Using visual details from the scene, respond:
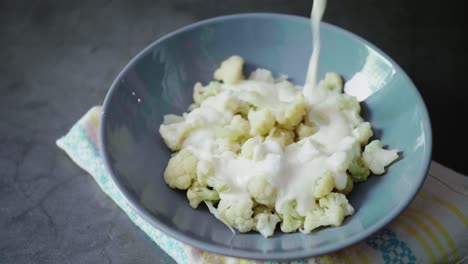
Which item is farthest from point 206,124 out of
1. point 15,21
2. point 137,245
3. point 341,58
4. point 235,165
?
point 15,21

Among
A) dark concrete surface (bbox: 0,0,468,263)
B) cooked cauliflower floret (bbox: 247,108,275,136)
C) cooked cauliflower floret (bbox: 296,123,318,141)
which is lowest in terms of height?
dark concrete surface (bbox: 0,0,468,263)

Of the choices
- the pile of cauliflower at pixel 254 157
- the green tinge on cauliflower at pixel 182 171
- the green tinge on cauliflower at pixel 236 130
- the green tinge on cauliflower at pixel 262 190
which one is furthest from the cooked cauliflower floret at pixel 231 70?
the green tinge on cauliflower at pixel 262 190

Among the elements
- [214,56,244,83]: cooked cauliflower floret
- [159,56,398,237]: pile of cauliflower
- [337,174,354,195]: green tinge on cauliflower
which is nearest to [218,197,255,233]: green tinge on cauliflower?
[159,56,398,237]: pile of cauliflower

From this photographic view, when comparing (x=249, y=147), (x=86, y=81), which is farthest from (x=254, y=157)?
(x=86, y=81)

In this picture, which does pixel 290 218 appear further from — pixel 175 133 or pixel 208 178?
pixel 175 133

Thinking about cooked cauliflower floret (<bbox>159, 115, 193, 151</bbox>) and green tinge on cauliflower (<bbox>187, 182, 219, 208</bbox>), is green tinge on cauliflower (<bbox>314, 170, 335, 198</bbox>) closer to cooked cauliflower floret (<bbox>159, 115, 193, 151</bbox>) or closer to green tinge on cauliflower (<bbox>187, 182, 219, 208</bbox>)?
green tinge on cauliflower (<bbox>187, 182, 219, 208</bbox>)

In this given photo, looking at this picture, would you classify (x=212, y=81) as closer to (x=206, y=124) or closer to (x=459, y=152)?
(x=206, y=124)
